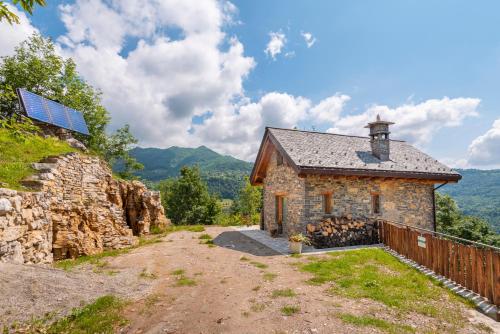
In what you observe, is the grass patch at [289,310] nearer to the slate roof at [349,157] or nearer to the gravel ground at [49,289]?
the gravel ground at [49,289]

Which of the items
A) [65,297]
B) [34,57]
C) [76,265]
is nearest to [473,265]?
[65,297]

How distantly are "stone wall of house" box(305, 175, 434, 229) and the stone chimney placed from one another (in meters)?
1.90

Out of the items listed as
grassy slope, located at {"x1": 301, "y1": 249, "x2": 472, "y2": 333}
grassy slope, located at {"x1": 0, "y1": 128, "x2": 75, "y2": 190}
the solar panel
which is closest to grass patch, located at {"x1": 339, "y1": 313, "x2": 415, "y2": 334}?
grassy slope, located at {"x1": 301, "y1": 249, "x2": 472, "y2": 333}

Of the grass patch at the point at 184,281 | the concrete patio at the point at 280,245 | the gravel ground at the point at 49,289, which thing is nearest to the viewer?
the gravel ground at the point at 49,289

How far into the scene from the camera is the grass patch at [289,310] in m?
5.39

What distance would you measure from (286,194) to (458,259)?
8.50 metres

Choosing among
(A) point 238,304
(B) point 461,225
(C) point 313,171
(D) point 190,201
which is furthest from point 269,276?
(B) point 461,225

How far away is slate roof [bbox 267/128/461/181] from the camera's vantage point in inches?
524

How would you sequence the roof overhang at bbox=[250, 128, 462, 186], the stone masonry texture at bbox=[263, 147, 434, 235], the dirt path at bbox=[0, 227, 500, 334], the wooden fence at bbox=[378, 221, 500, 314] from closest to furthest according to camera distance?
the dirt path at bbox=[0, 227, 500, 334] < the wooden fence at bbox=[378, 221, 500, 314] < the roof overhang at bbox=[250, 128, 462, 186] < the stone masonry texture at bbox=[263, 147, 434, 235]

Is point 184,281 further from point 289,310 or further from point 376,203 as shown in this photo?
point 376,203

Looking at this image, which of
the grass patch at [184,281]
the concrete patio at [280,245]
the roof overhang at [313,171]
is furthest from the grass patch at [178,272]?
the roof overhang at [313,171]

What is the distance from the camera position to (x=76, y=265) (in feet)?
27.9

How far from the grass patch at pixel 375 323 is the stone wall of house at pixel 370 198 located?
7.69 metres

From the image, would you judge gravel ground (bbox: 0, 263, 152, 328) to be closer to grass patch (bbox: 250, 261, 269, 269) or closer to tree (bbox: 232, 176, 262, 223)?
grass patch (bbox: 250, 261, 269, 269)
